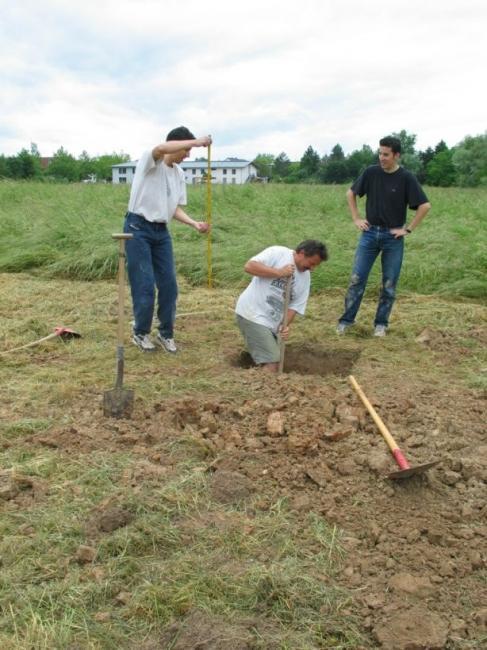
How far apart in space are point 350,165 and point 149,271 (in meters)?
54.5

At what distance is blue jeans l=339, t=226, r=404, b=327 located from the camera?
5.25m

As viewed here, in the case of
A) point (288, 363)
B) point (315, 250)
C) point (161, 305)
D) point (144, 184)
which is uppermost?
point (144, 184)

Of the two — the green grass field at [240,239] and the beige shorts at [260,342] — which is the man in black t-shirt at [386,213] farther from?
the green grass field at [240,239]

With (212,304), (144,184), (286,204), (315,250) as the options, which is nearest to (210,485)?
(315,250)

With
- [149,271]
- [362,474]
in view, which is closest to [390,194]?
[149,271]

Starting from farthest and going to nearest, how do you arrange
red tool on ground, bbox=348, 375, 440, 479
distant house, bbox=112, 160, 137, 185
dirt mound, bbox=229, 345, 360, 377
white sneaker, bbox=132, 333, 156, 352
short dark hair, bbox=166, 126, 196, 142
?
distant house, bbox=112, 160, 137, 185 → dirt mound, bbox=229, 345, 360, 377 → white sneaker, bbox=132, 333, 156, 352 → short dark hair, bbox=166, 126, 196, 142 → red tool on ground, bbox=348, 375, 440, 479

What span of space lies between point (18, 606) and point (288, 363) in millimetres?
3313

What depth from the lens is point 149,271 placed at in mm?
4551

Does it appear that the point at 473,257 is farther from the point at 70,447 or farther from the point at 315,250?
the point at 70,447

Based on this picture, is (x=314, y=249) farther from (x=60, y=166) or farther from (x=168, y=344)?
(x=60, y=166)

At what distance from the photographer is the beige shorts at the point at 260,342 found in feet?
15.4

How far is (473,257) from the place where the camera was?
732cm

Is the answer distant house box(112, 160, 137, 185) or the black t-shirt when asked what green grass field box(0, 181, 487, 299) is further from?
distant house box(112, 160, 137, 185)

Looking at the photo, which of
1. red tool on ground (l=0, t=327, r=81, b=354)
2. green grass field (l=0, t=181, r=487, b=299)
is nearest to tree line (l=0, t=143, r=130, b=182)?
green grass field (l=0, t=181, r=487, b=299)
